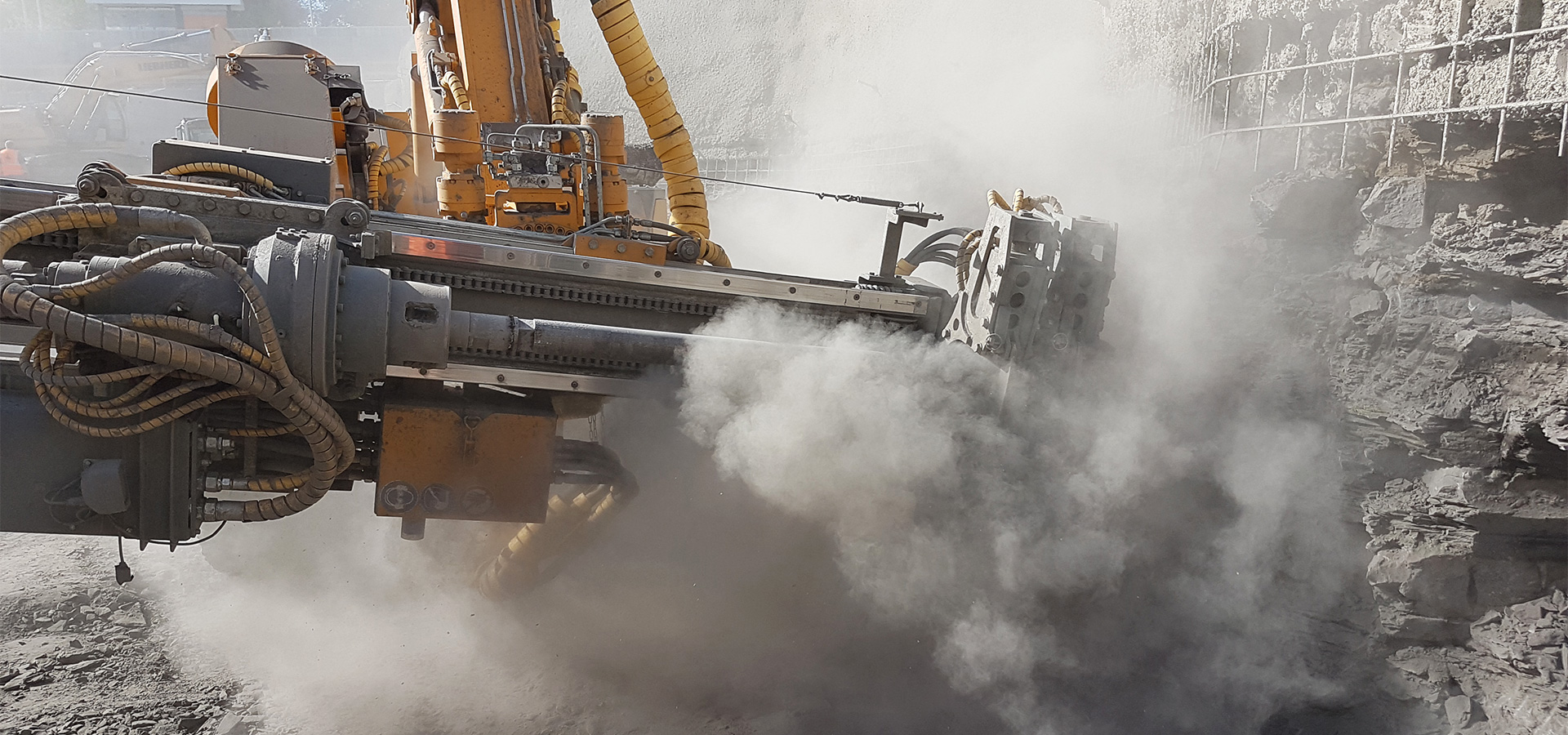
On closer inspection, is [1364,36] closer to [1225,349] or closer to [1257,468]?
[1225,349]

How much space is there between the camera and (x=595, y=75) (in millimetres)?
22578

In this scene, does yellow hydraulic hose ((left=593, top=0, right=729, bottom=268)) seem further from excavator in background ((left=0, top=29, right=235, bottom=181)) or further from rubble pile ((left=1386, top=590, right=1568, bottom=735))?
excavator in background ((left=0, top=29, right=235, bottom=181))

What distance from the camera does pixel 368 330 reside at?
337 centimetres

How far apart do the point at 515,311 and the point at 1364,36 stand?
4649mm

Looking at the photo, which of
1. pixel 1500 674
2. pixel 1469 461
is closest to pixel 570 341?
pixel 1469 461

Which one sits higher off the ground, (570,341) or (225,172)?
(225,172)

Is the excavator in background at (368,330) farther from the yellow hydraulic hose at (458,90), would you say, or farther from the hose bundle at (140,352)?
the yellow hydraulic hose at (458,90)

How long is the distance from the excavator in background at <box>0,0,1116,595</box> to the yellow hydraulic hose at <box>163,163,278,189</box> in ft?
0.04

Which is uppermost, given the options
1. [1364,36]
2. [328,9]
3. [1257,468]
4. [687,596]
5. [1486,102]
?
[328,9]

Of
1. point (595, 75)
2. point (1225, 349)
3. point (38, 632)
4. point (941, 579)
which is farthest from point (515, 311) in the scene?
point (595, 75)

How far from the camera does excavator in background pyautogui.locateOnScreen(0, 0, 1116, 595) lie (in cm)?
311

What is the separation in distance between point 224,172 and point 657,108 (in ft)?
9.98

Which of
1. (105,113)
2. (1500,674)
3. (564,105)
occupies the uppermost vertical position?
(105,113)

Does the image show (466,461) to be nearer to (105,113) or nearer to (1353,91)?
(1353,91)
